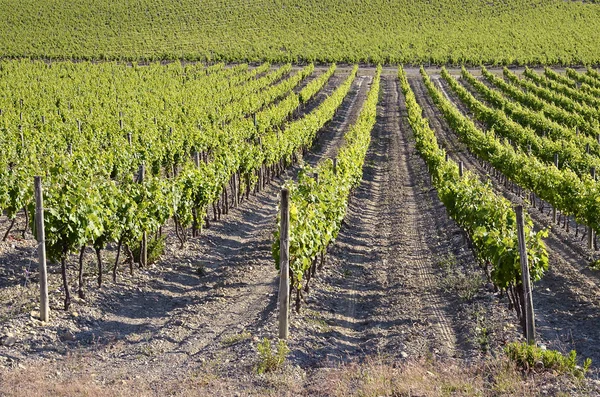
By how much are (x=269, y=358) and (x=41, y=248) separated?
402 centimetres

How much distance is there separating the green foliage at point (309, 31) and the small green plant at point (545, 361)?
236ft

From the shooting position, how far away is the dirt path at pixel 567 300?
10048 millimetres

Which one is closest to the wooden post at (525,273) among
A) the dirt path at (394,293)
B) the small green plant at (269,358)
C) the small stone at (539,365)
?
the dirt path at (394,293)

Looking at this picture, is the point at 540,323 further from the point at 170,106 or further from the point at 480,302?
the point at 170,106

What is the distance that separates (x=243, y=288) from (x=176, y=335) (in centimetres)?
266

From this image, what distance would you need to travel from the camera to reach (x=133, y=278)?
12711 mm

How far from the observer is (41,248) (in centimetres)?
1016

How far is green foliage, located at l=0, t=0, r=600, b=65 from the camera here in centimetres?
8025

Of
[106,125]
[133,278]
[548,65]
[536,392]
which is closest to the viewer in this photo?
[536,392]

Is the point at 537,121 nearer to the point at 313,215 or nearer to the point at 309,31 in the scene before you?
the point at 313,215

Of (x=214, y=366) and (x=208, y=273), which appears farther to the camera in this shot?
(x=208, y=273)

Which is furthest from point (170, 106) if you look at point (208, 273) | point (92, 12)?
point (92, 12)

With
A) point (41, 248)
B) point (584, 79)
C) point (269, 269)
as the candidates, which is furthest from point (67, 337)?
point (584, 79)

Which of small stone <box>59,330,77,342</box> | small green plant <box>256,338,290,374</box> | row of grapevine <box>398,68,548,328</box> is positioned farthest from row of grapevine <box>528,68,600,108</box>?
small stone <box>59,330,77,342</box>
